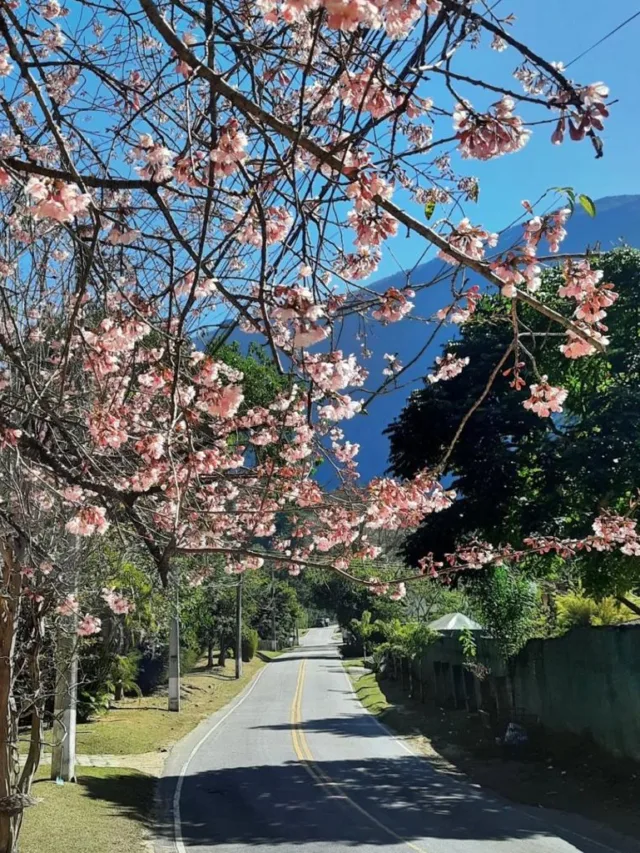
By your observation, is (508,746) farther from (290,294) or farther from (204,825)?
(290,294)

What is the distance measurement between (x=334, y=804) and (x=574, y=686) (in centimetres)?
519

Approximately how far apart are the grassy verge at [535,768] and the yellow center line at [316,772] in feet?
7.83

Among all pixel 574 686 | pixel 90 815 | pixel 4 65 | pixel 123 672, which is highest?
pixel 4 65

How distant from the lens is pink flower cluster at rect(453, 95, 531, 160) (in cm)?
269

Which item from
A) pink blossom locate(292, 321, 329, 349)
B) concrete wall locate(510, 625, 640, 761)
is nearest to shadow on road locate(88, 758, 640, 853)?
concrete wall locate(510, 625, 640, 761)

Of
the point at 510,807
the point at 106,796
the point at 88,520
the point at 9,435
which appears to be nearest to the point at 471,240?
the point at 88,520

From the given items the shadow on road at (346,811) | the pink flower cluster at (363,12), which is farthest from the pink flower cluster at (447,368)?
the shadow on road at (346,811)

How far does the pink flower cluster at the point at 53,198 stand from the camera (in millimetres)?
2562

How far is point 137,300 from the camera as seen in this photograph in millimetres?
4551

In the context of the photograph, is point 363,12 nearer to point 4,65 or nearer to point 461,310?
point 461,310

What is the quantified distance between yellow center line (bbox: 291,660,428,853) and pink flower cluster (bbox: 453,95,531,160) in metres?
8.30

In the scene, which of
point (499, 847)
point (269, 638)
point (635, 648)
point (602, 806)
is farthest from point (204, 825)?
point (269, 638)

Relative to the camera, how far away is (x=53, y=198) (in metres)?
2.61

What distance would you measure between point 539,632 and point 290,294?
16324mm
